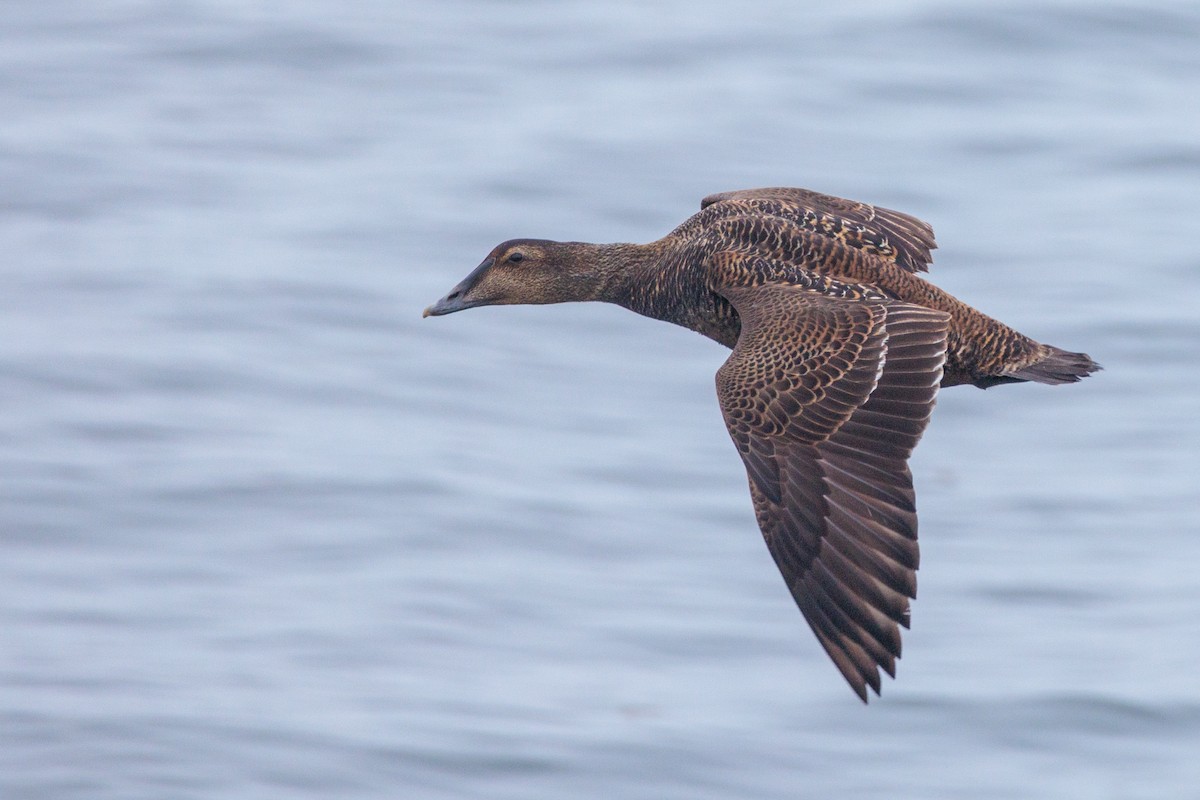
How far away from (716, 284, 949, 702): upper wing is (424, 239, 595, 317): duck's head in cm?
181

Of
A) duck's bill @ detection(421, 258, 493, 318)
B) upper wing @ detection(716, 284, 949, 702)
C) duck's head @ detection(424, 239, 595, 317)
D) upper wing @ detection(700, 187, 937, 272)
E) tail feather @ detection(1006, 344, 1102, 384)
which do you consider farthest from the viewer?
duck's head @ detection(424, 239, 595, 317)

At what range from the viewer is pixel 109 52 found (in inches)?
1437

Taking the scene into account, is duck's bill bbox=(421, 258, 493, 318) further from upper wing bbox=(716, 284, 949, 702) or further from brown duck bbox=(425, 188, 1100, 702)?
upper wing bbox=(716, 284, 949, 702)

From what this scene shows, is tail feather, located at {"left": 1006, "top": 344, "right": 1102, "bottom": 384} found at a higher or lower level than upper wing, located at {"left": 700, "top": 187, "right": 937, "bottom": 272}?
lower

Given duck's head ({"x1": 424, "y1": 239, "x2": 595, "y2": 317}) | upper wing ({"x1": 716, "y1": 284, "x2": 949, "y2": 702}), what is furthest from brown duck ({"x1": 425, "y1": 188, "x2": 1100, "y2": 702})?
duck's head ({"x1": 424, "y1": 239, "x2": 595, "y2": 317})

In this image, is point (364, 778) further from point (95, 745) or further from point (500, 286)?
point (500, 286)

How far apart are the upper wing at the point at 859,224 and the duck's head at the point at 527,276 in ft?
2.55

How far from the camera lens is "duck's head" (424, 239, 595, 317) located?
38.1 feet

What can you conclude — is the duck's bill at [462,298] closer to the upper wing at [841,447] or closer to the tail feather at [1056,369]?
the upper wing at [841,447]

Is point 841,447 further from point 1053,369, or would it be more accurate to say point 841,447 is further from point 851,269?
point 1053,369

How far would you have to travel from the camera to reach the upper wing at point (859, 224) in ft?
36.2

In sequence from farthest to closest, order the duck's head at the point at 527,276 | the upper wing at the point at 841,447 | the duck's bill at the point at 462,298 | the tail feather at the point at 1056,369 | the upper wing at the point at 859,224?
the duck's head at the point at 527,276 → the duck's bill at the point at 462,298 → the upper wing at the point at 859,224 → the tail feather at the point at 1056,369 → the upper wing at the point at 841,447

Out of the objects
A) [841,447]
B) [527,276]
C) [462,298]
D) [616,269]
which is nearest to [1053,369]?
[841,447]

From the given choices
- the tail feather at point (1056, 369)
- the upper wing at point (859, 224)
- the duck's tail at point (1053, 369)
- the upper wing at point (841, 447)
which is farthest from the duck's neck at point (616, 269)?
the tail feather at point (1056, 369)
